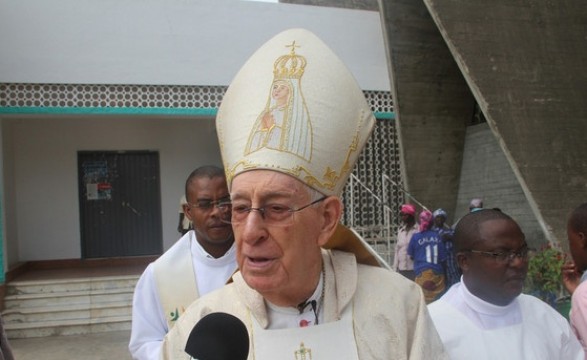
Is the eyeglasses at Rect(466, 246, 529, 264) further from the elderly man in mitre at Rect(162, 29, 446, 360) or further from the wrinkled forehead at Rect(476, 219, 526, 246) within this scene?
the elderly man in mitre at Rect(162, 29, 446, 360)

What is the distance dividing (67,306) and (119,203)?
3403 millimetres

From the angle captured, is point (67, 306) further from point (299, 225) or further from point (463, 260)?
point (299, 225)

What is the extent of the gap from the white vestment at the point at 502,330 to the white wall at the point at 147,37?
335 inches

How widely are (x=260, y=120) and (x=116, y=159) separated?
11143mm

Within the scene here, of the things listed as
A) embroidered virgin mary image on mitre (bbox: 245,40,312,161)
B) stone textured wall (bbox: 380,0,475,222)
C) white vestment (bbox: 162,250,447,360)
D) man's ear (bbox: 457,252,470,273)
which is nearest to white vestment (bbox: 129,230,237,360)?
white vestment (bbox: 162,250,447,360)

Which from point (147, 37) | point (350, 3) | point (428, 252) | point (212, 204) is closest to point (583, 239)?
point (212, 204)

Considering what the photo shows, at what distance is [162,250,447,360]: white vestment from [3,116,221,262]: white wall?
34.5 feet

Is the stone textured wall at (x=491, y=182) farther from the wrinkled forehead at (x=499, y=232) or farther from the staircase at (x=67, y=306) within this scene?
the wrinkled forehead at (x=499, y=232)

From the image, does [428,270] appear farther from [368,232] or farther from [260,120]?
A: [260,120]

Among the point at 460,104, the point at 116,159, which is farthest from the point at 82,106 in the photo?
the point at 460,104

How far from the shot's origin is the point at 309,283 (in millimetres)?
1872

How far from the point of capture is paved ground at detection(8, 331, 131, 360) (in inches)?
297

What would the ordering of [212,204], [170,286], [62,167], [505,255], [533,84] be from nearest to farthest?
[505,255] < [212,204] < [170,286] < [533,84] < [62,167]

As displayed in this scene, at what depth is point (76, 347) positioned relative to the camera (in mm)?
8078
